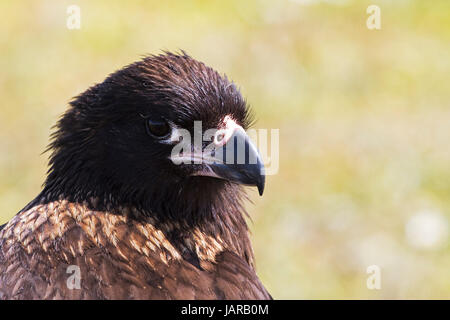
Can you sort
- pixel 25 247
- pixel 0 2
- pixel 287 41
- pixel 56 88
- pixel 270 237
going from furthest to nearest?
pixel 0 2
pixel 287 41
pixel 56 88
pixel 270 237
pixel 25 247

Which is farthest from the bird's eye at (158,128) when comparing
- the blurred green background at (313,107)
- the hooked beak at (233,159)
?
the blurred green background at (313,107)

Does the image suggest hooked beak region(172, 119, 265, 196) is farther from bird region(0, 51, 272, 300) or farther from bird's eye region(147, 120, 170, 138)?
bird's eye region(147, 120, 170, 138)

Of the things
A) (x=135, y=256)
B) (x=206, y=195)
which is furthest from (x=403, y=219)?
(x=135, y=256)

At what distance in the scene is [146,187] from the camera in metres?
4.21

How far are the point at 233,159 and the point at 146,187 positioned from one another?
0.46m

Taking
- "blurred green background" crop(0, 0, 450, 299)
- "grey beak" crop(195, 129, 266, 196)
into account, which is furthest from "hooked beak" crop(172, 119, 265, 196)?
"blurred green background" crop(0, 0, 450, 299)

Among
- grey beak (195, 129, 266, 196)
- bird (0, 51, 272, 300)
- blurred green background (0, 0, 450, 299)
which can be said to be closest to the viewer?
bird (0, 51, 272, 300)

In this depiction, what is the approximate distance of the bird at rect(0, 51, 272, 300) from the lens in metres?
3.92

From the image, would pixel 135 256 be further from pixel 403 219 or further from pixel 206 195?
pixel 403 219

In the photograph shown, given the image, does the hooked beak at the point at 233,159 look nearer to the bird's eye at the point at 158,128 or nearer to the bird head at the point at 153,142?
the bird head at the point at 153,142

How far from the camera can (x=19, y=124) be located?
9148mm

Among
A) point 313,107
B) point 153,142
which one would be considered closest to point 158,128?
point 153,142

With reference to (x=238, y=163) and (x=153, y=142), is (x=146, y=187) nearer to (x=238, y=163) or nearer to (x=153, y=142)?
(x=153, y=142)
